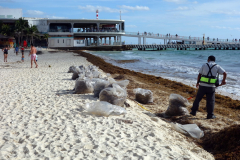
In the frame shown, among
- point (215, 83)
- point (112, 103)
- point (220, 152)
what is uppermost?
point (215, 83)

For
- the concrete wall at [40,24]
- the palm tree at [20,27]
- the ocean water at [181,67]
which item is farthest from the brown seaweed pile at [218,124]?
the concrete wall at [40,24]

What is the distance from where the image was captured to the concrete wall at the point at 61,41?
56000 millimetres

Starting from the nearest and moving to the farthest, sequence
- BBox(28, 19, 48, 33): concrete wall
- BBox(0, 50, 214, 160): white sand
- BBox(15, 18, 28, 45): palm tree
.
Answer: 1. BBox(0, 50, 214, 160): white sand
2. BBox(15, 18, 28, 45): palm tree
3. BBox(28, 19, 48, 33): concrete wall

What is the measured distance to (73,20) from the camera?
56.0 m

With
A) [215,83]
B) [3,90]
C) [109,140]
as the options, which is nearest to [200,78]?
[215,83]

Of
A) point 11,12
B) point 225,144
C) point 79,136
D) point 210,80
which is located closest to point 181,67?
point 210,80

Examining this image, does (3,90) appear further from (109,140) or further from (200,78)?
(200,78)

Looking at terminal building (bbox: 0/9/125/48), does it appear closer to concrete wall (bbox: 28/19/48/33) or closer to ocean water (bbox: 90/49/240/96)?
concrete wall (bbox: 28/19/48/33)

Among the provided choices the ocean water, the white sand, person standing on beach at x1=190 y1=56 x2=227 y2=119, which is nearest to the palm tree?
the ocean water

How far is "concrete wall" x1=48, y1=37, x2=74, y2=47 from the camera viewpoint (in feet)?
184

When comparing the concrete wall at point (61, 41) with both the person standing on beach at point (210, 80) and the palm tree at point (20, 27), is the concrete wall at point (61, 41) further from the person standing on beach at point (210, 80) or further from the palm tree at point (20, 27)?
the person standing on beach at point (210, 80)

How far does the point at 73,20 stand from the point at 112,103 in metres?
53.3

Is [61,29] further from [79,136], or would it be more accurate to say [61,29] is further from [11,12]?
[79,136]

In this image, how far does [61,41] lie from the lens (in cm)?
5638
